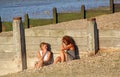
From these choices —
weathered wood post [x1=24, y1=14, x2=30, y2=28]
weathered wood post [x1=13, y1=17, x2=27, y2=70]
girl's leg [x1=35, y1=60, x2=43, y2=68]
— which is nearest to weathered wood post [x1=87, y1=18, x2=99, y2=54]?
girl's leg [x1=35, y1=60, x2=43, y2=68]

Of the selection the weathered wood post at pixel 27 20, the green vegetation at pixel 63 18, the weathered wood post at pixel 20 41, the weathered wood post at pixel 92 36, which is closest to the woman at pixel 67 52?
the weathered wood post at pixel 92 36

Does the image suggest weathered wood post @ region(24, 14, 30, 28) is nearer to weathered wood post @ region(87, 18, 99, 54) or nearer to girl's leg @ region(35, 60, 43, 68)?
girl's leg @ region(35, 60, 43, 68)

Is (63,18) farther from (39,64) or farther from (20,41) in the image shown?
(39,64)

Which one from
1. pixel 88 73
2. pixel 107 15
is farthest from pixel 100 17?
A: pixel 88 73

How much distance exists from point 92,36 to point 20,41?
168 centimetres

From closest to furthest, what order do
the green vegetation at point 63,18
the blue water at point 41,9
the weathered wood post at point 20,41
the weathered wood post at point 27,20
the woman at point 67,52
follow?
the woman at point 67,52 < the weathered wood post at point 20,41 < the weathered wood post at point 27,20 < the green vegetation at point 63,18 < the blue water at point 41,9

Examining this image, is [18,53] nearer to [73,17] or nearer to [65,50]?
[65,50]

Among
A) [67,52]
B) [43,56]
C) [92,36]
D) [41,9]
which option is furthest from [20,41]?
→ [41,9]

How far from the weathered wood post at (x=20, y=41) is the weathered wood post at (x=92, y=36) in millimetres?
1537

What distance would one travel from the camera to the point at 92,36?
35.5ft

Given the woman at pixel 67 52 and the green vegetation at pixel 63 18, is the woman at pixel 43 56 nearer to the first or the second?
the woman at pixel 67 52

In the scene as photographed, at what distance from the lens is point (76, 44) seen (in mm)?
11148

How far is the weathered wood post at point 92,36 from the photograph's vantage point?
10812 mm

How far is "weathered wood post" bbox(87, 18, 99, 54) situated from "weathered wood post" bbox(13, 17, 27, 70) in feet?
5.04
